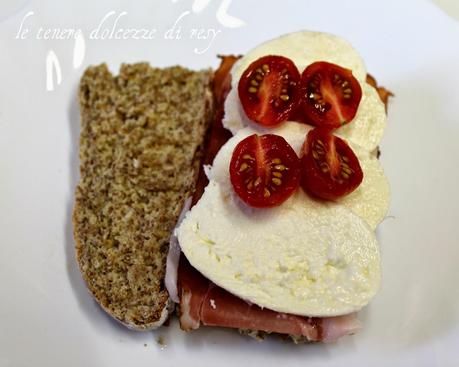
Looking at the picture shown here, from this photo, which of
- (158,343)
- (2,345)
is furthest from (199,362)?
(2,345)

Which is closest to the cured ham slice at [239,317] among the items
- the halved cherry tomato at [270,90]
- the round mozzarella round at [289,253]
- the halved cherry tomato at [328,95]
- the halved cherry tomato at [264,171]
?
the round mozzarella round at [289,253]

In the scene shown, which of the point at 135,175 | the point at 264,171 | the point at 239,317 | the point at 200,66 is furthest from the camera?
the point at 200,66

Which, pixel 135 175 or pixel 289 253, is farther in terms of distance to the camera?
pixel 135 175

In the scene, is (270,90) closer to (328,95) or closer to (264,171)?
(328,95)

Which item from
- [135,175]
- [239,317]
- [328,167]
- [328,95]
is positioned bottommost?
[239,317]

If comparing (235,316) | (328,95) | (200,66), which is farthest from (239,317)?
(200,66)

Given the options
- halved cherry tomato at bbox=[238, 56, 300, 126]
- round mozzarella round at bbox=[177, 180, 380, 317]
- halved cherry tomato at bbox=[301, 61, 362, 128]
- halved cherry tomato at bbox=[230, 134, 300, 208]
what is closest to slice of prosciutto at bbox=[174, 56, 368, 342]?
round mozzarella round at bbox=[177, 180, 380, 317]

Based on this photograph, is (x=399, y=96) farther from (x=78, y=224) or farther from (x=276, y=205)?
(x=78, y=224)
